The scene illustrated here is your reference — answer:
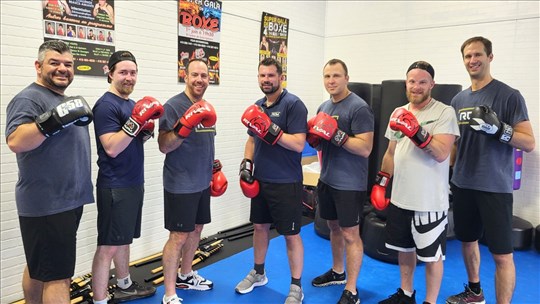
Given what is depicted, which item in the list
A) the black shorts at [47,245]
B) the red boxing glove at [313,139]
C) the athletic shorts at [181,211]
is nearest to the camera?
the black shorts at [47,245]

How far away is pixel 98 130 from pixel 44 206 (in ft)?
1.89

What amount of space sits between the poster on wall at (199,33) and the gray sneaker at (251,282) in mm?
2060

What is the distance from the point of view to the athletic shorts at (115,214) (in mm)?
2445

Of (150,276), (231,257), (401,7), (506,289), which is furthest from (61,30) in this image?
(401,7)

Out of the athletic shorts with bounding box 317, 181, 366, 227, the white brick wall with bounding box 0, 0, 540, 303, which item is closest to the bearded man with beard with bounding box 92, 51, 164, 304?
the white brick wall with bounding box 0, 0, 540, 303

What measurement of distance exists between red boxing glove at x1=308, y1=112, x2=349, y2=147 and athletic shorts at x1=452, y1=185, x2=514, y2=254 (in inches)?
36.6

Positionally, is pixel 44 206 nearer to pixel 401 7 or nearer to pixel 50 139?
pixel 50 139

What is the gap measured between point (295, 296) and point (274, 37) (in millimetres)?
3271

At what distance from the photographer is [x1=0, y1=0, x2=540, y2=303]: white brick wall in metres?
2.83

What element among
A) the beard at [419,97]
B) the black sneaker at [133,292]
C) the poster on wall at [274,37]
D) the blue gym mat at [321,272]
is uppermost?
the poster on wall at [274,37]

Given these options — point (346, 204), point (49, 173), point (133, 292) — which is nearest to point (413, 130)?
point (346, 204)

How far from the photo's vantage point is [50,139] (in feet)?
6.56

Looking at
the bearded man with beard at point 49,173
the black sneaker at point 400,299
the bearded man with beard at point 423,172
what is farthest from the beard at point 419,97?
the bearded man with beard at point 49,173

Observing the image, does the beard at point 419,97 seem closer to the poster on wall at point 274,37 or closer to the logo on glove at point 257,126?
the logo on glove at point 257,126
